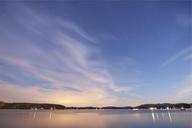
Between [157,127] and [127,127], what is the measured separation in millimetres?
7111

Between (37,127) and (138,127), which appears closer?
(138,127)

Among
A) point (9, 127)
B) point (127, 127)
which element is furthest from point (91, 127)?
point (9, 127)

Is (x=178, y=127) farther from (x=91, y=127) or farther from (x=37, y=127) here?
(x=37, y=127)

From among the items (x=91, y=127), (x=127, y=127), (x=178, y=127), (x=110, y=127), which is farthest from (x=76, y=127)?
(x=178, y=127)

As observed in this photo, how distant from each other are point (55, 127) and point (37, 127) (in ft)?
14.5

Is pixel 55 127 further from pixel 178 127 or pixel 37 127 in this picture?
pixel 178 127

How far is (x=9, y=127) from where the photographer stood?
5441 centimetres

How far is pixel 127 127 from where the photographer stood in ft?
172

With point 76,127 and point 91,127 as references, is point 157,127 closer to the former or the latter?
point 91,127

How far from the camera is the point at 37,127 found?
55906 millimetres

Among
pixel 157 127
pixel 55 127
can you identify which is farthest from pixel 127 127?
pixel 55 127

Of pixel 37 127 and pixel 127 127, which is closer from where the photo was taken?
pixel 127 127

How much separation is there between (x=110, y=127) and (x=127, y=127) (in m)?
4.38

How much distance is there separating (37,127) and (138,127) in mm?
24791
